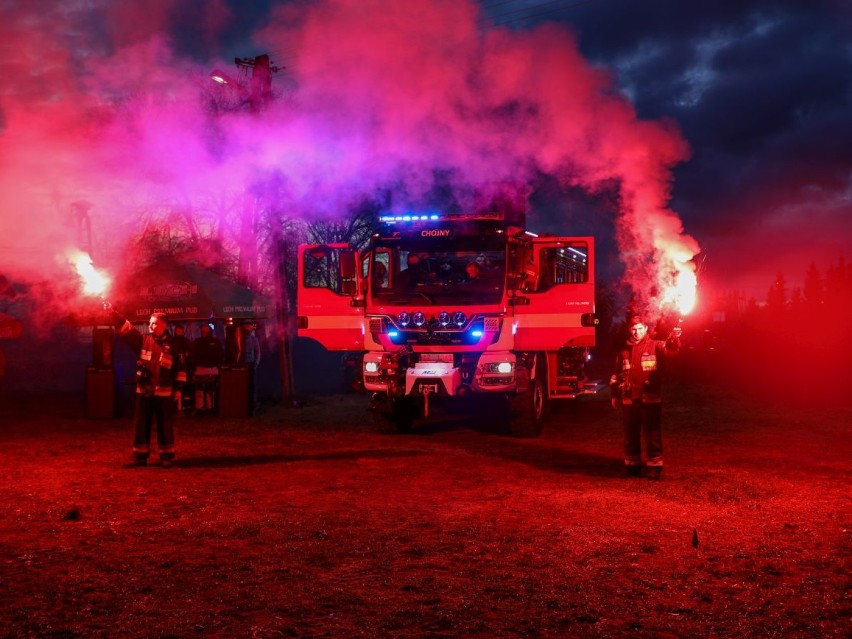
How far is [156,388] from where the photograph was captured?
36.1ft

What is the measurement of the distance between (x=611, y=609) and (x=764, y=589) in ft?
3.98

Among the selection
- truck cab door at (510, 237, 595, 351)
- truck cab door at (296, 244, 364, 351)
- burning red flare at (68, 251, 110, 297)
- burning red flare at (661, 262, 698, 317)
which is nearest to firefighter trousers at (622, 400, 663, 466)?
burning red flare at (661, 262, 698, 317)

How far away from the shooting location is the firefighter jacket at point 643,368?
10.2m

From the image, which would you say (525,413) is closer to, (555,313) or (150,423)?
(555,313)

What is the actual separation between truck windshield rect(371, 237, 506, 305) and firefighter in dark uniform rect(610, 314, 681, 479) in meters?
3.33

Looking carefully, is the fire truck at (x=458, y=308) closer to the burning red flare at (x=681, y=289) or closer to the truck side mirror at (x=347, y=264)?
the truck side mirror at (x=347, y=264)

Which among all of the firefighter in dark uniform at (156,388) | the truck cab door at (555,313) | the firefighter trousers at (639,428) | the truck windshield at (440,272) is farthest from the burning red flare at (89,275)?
the firefighter trousers at (639,428)

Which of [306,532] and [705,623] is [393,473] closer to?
[306,532]

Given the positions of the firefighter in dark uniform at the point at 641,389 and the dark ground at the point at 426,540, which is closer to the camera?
the dark ground at the point at 426,540

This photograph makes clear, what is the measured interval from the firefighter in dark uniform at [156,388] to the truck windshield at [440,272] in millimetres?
3899

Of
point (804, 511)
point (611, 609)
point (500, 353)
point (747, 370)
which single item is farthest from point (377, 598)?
point (747, 370)

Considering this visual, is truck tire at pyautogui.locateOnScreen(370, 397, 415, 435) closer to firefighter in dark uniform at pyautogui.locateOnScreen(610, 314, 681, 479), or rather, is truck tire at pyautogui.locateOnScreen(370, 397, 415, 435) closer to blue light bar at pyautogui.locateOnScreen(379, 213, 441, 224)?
blue light bar at pyautogui.locateOnScreen(379, 213, 441, 224)

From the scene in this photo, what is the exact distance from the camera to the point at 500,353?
1336 centimetres

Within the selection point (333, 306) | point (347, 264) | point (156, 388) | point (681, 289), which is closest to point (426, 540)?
point (681, 289)
